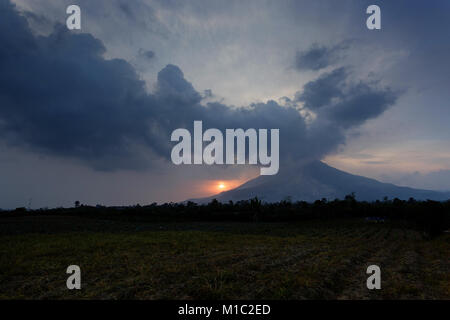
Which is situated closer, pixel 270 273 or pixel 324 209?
pixel 270 273

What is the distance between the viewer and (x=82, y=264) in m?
15.4

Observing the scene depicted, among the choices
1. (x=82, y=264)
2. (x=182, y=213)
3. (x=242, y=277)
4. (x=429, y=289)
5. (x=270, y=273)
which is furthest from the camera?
(x=182, y=213)

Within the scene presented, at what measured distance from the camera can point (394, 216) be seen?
97.9 meters

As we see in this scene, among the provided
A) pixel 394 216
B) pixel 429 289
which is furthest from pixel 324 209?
pixel 429 289

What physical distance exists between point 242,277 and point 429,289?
8392 millimetres
